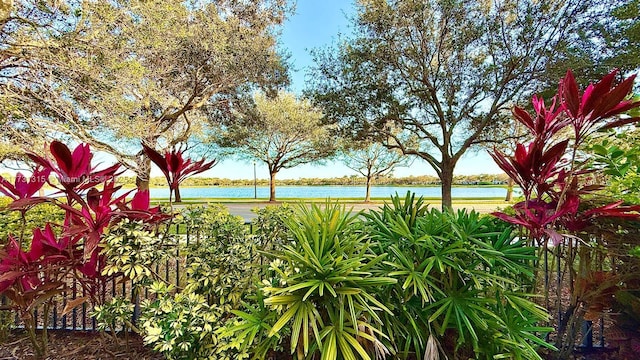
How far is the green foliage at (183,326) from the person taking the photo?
67.0 inches

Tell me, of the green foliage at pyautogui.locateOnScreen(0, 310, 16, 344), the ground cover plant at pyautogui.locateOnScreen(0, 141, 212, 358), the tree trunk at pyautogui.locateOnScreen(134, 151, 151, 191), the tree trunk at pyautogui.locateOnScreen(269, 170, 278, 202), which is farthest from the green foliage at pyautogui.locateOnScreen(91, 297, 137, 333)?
the tree trunk at pyautogui.locateOnScreen(269, 170, 278, 202)

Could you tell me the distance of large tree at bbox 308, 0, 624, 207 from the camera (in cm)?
775

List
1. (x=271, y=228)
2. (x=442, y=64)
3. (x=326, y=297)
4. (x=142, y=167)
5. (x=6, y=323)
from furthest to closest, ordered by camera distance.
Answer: (x=442, y=64)
(x=142, y=167)
(x=6, y=323)
(x=271, y=228)
(x=326, y=297)

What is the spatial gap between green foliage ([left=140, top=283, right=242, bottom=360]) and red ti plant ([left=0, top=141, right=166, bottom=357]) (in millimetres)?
459

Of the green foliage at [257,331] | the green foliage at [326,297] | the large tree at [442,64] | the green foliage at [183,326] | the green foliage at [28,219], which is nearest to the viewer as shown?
the green foliage at [326,297]

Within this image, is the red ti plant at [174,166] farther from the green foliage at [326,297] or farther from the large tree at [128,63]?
the large tree at [128,63]

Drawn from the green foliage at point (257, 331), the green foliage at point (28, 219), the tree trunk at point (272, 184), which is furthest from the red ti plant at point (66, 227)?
the tree trunk at point (272, 184)

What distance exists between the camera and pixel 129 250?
1840mm

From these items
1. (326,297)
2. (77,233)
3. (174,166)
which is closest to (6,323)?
(77,233)

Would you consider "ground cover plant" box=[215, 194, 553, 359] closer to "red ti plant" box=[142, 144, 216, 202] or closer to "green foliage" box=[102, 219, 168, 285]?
"green foliage" box=[102, 219, 168, 285]

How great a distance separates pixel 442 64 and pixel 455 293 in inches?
357

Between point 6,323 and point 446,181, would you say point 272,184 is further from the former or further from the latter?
point 6,323

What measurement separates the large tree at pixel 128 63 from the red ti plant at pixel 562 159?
4.52 metres

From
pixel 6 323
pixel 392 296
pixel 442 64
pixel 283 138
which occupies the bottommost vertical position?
pixel 6 323
